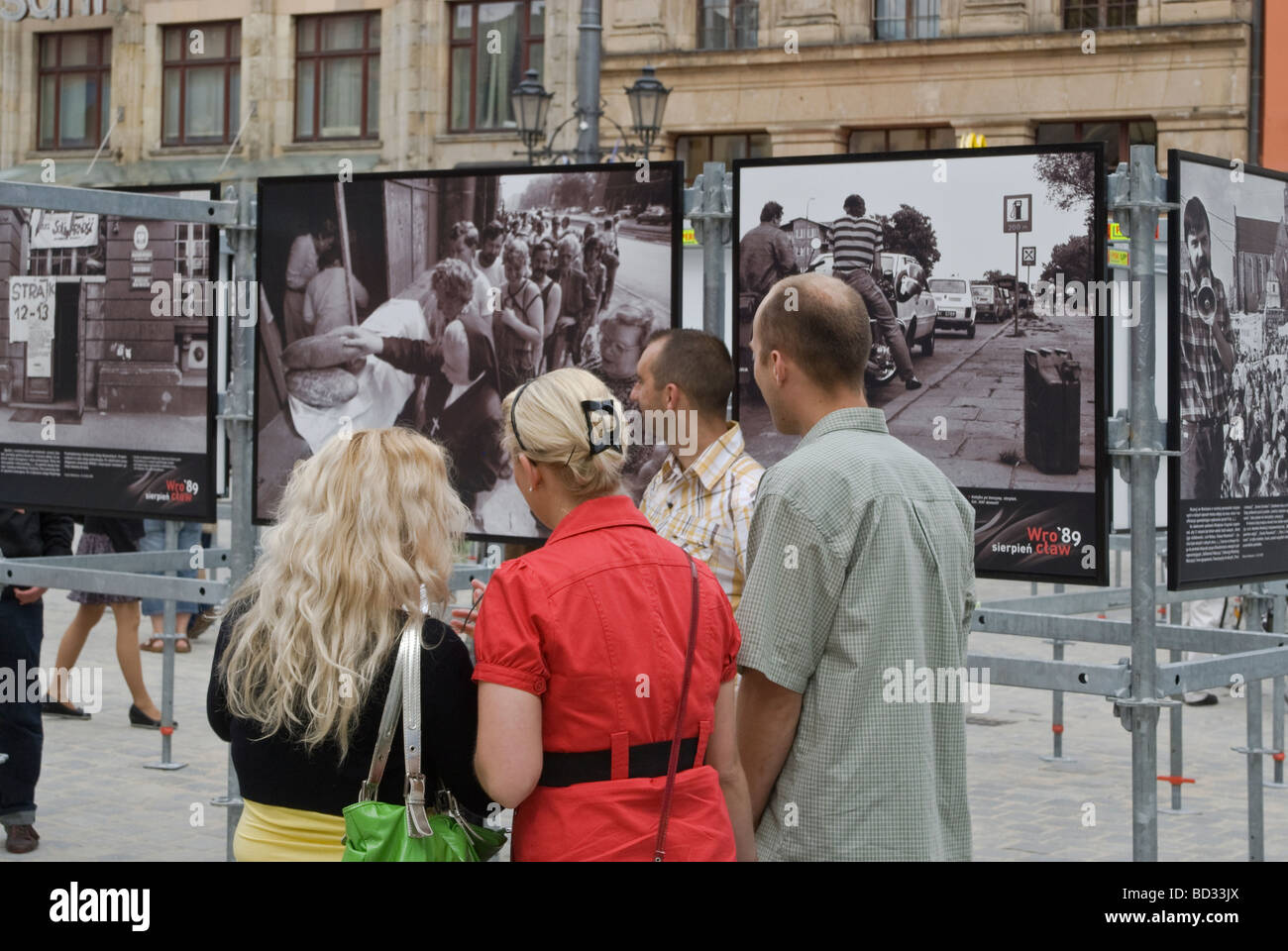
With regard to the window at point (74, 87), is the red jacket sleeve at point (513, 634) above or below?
below

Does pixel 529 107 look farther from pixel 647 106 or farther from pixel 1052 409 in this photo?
pixel 1052 409

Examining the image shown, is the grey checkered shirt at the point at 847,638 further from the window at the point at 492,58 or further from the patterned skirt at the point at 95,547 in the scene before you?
the window at the point at 492,58

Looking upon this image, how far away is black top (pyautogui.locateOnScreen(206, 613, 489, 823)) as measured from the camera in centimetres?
304

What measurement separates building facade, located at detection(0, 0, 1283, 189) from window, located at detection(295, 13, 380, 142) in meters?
0.04

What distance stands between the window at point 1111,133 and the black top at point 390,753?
84.1 ft

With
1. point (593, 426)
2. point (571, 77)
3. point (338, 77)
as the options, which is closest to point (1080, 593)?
point (593, 426)

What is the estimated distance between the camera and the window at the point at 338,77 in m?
33.9

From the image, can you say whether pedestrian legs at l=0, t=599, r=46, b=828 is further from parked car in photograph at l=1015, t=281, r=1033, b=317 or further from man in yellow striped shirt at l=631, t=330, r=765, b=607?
parked car in photograph at l=1015, t=281, r=1033, b=317

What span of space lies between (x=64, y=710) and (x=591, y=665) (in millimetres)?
8162

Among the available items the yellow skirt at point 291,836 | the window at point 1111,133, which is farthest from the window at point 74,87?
the yellow skirt at point 291,836

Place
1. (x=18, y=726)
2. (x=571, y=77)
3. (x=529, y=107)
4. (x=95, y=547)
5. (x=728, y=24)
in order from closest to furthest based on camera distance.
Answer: (x=18, y=726), (x=95, y=547), (x=529, y=107), (x=728, y=24), (x=571, y=77)

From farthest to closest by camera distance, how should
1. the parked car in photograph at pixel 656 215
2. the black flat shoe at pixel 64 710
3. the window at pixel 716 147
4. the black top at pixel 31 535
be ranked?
the window at pixel 716 147
the black flat shoe at pixel 64 710
the black top at pixel 31 535
the parked car in photograph at pixel 656 215

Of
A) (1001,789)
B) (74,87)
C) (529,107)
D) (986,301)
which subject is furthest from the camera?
(74,87)

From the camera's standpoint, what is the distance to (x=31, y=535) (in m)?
7.30
